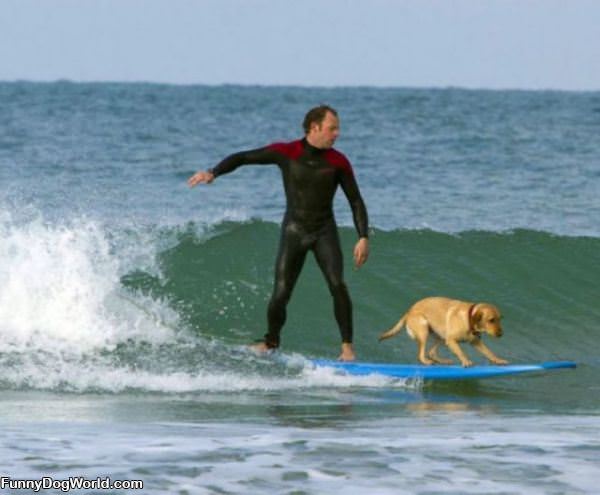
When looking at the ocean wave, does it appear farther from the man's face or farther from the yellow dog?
the man's face

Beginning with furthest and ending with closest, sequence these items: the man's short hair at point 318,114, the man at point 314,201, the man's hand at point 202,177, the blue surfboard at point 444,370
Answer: the blue surfboard at point 444,370 → the man at point 314,201 → the man's short hair at point 318,114 → the man's hand at point 202,177

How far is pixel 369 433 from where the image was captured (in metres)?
8.27

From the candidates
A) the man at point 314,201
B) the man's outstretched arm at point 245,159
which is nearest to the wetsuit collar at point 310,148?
the man at point 314,201

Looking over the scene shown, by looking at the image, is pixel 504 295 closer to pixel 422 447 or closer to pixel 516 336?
pixel 516 336

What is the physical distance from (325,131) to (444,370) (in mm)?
1792

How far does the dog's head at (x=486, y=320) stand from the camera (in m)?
10.4

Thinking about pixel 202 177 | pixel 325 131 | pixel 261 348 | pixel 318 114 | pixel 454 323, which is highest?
pixel 318 114

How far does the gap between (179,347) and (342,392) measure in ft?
6.98

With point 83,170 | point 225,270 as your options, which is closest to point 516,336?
point 225,270

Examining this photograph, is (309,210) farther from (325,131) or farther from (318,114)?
(318,114)

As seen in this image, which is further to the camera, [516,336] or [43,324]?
[516,336]

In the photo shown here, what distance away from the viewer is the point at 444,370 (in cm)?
1032

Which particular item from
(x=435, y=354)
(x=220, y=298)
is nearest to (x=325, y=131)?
A: (x=435, y=354)

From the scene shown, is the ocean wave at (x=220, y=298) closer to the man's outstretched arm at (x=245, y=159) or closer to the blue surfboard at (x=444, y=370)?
the blue surfboard at (x=444, y=370)
